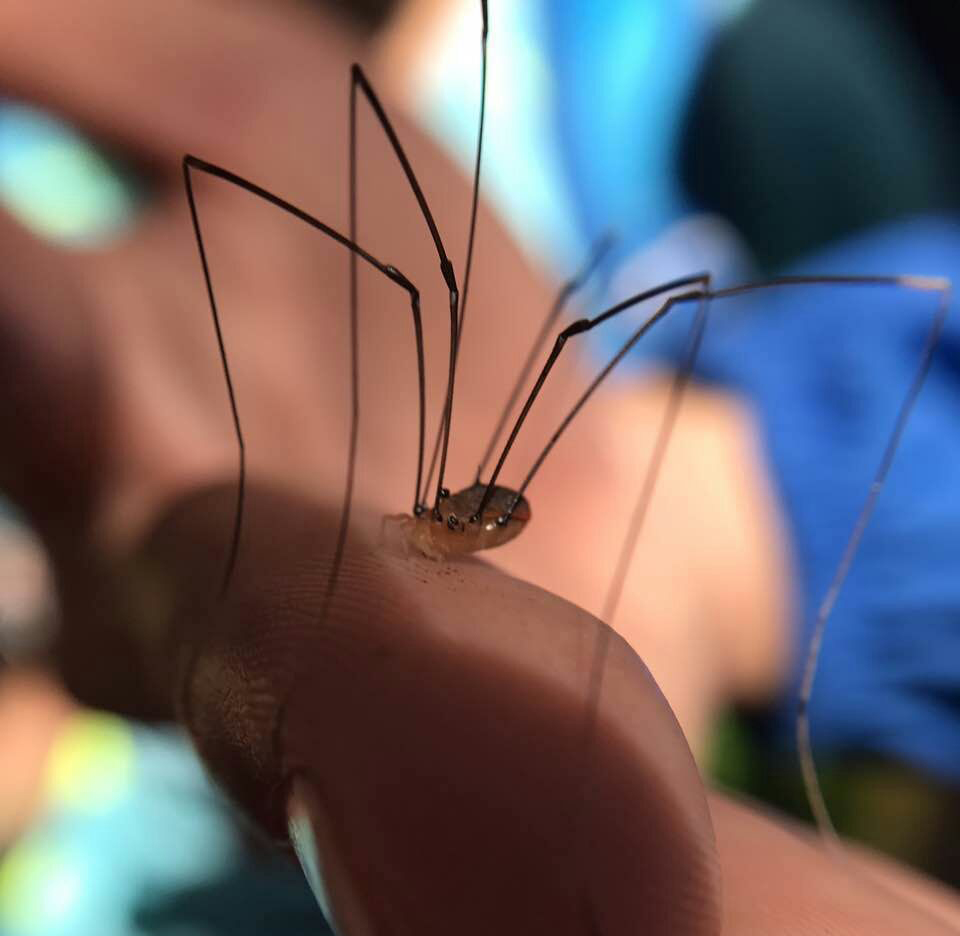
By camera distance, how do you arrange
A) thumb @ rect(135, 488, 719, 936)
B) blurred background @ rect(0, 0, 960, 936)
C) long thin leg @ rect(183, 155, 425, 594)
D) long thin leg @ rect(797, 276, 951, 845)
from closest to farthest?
1. thumb @ rect(135, 488, 719, 936)
2. long thin leg @ rect(183, 155, 425, 594)
3. long thin leg @ rect(797, 276, 951, 845)
4. blurred background @ rect(0, 0, 960, 936)

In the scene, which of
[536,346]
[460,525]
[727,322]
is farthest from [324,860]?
[727,322]

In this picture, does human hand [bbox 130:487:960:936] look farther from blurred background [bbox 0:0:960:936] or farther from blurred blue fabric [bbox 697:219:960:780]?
blurred blue fabric [bbox 697:219:960:780]

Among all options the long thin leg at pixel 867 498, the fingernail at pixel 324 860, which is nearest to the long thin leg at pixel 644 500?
the long thin leg at pixel 867 498

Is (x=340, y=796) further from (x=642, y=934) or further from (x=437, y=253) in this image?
(x=437, y=253)

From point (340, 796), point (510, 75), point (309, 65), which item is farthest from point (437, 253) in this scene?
point (510, 75)

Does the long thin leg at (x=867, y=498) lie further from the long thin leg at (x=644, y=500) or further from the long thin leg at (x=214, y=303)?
the long thin leg at (x=214, y=303)

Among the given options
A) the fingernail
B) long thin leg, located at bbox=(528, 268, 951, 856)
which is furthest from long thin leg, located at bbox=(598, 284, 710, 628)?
the fingernail

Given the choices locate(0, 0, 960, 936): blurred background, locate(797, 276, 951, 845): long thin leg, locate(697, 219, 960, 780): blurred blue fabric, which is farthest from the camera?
locate(697, 219, 960, 780): blurred blue fabric
